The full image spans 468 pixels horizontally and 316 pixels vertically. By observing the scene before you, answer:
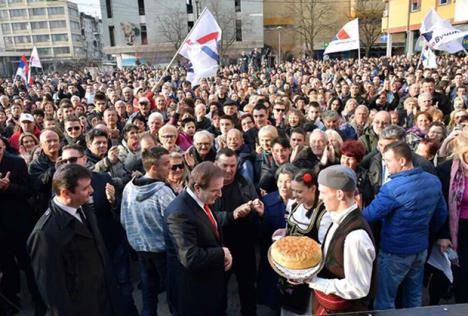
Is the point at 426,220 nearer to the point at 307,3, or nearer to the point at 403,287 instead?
the point at 403,287

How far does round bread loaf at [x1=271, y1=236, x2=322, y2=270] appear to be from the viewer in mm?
2182

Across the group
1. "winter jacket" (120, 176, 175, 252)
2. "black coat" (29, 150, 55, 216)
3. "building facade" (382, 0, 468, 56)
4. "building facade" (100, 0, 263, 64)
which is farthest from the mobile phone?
"building facade" (100, 0, 263, 64)

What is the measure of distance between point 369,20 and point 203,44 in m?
43.3

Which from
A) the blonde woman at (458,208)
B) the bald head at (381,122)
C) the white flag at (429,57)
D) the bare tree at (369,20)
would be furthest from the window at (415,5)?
the blonde woman at (458,208)

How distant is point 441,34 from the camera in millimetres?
10234

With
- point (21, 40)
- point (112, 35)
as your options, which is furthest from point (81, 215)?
point (21, 40)

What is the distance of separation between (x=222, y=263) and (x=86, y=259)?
1024 millimetres

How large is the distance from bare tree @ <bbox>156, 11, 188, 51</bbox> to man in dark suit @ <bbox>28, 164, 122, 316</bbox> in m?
44.5

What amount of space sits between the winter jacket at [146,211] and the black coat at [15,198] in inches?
53.6

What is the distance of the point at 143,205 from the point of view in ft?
10.8

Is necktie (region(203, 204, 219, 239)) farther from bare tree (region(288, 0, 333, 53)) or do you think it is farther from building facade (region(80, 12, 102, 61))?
building facade (region(80, 12, 102, 61))

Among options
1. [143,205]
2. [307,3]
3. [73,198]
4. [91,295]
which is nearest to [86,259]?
[91,295]

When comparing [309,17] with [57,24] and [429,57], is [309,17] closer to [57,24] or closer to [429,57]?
[429,57]

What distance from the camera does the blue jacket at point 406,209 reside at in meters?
2.94
